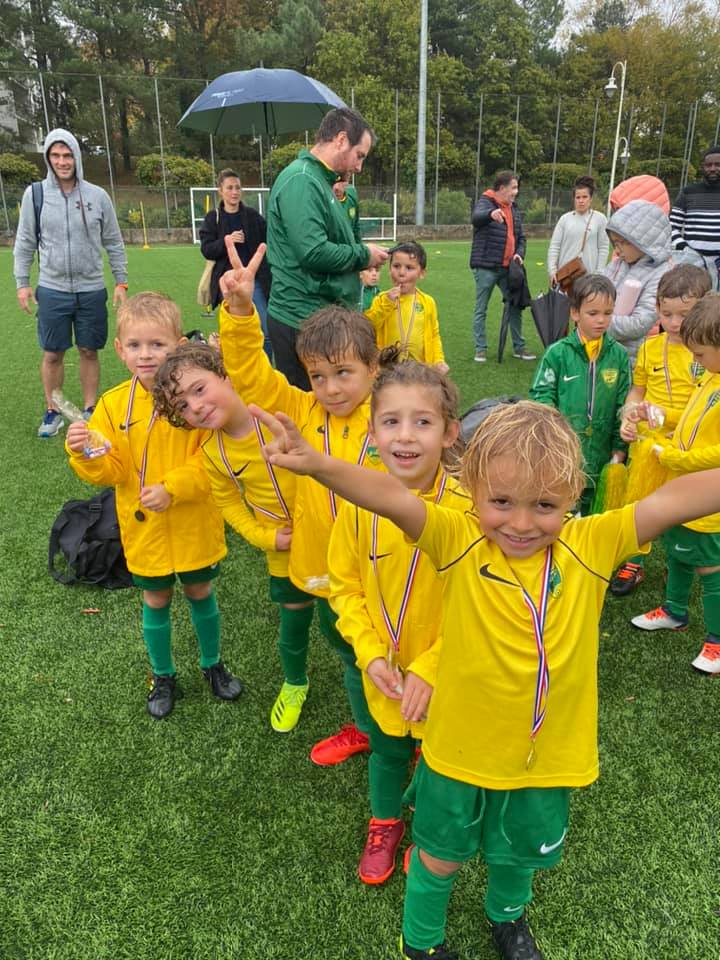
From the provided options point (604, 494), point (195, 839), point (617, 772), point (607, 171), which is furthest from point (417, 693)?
point (607, 171)

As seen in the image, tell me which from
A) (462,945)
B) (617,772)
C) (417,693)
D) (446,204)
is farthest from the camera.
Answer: (446,204)

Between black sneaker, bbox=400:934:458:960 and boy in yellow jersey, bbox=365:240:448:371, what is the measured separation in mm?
3344

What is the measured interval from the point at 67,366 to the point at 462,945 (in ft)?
26.6

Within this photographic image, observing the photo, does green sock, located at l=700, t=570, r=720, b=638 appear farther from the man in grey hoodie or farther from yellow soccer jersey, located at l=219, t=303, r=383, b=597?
the man in grey hoodie

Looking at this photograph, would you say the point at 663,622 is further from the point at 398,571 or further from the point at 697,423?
the point at 398,571

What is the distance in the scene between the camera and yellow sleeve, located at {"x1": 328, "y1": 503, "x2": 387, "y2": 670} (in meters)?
1.80

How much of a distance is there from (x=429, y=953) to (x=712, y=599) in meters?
1.95

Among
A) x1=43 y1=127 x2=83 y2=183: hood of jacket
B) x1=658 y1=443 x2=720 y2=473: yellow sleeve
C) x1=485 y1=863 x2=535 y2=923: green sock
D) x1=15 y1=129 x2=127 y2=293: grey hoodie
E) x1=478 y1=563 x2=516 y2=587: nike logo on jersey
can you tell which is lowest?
x1=485 y1=863 x2=535 y2=923: green sock

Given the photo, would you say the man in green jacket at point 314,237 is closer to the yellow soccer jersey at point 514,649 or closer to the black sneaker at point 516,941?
the yellow soccer jersey at point 514,649

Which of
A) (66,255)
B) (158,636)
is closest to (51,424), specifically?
(66,255)

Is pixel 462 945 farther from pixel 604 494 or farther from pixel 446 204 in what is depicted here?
pixel 446 204

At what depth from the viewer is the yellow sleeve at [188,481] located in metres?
2.48

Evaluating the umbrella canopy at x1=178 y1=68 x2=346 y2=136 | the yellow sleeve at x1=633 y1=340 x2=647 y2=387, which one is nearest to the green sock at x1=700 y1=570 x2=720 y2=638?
the yellow sleeve at x1=633 y1=340 x2=647 y2=387

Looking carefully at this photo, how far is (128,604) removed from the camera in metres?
3.57
